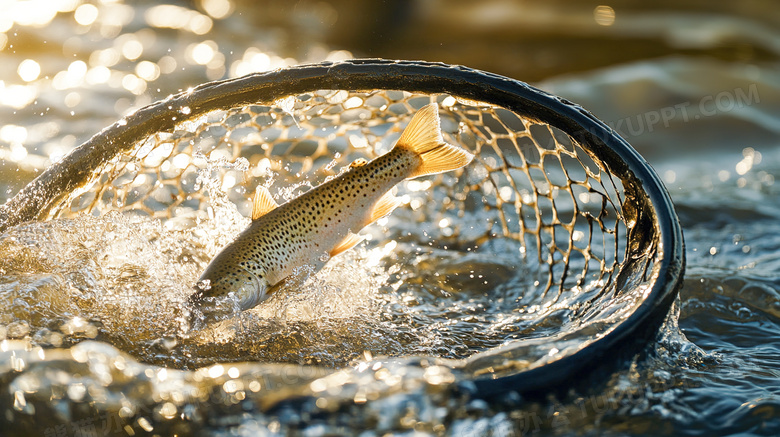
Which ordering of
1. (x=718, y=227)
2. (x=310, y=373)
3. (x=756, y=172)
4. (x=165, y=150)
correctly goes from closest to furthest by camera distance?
(x=310, y=373) < (x=165, y=150) < (x=718, y=227) < (x=756, y=172)

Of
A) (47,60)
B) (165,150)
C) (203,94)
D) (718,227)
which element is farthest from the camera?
(47,60)

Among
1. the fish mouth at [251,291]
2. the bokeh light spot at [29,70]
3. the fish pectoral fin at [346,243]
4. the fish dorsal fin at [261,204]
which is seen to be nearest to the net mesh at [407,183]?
the fish dorsal fin at [261,204]

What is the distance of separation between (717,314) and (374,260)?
163 cm

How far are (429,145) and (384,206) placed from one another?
0.30 meters

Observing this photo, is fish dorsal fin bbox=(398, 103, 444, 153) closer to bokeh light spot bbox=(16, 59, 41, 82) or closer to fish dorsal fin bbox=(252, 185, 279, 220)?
fish dorsal fin bbox=(252, 185, 279, 220)

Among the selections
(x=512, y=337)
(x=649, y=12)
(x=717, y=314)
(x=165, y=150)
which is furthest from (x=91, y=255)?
(x=649, y=12)

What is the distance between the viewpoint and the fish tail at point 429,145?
265 centimetres

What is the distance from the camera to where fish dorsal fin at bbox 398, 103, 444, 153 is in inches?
104

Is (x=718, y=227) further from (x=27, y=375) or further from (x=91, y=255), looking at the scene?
(x=27, y=375)

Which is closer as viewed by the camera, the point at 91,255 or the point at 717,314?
the point at 91,255

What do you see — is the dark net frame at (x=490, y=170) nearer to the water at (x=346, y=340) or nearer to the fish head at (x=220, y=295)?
the water at (x=346, y=340)

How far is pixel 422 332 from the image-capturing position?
282 cm

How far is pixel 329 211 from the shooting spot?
8.61ft

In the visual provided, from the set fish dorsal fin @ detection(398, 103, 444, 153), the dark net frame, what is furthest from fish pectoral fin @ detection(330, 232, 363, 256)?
the dark net frame
